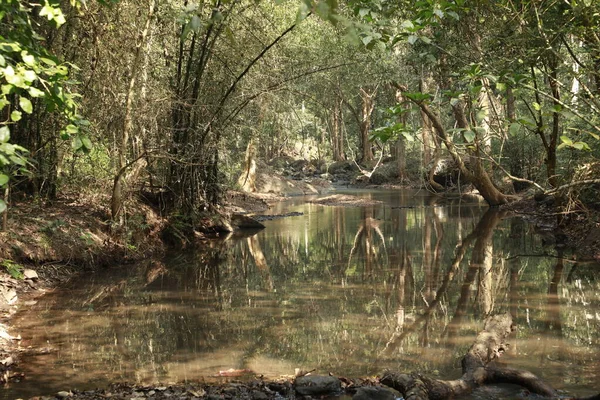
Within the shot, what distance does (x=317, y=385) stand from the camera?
4148 millimetres

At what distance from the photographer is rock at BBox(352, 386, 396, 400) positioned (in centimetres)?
384

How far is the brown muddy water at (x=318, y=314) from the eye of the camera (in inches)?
190

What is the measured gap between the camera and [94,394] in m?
4.13

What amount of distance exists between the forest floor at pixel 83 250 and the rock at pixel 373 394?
0.32 metres

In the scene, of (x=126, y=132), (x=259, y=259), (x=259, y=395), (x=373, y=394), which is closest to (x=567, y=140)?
(x=373, y=394)

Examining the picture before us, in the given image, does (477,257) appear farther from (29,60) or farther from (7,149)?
(7,149)

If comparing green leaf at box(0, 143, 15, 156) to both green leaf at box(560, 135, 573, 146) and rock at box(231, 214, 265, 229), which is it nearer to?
green leaf at box(560, 135, 573, 146)

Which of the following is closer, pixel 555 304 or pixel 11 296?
pixel 555 304

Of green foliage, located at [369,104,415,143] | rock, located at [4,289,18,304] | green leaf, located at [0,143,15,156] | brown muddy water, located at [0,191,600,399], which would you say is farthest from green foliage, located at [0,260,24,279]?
green foliage, located at [369,104,415,143]

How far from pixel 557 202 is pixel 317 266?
569 centimetres

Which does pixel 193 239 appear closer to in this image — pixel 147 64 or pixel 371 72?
pixel 147 64

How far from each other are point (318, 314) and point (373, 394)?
2683mm

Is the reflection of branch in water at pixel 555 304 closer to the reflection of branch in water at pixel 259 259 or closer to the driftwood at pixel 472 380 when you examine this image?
the driftwood at pixel 472 380

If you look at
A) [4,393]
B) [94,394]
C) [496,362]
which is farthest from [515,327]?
[4,393]
